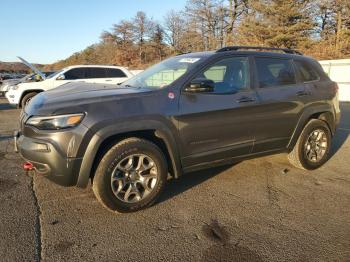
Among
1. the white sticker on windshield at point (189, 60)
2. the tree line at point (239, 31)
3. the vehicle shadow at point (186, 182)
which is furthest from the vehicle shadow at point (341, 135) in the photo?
the tree line at point (239, 31)

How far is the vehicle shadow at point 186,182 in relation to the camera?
4.12 m

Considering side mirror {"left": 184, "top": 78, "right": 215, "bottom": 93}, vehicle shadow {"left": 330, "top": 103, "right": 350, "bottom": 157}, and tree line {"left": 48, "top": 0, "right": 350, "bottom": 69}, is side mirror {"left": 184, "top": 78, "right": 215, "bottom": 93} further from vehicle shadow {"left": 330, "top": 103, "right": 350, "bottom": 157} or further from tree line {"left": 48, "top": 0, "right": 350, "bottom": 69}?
tree line {"left": 48, "top": 0, "right": 350, "bottom": 69}

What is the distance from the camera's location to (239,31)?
34.5m

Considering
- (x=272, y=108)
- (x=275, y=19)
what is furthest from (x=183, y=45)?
(x=272, y=108)

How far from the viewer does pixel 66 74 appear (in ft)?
38.7

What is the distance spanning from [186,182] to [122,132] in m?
1.47

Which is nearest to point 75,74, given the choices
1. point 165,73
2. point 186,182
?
point 165,73

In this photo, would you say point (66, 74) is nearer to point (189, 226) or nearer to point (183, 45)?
point (189, 226)

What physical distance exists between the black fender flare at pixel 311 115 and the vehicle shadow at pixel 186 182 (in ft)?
3.51

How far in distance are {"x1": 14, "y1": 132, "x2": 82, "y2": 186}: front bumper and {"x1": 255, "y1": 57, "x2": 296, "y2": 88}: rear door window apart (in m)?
2.63

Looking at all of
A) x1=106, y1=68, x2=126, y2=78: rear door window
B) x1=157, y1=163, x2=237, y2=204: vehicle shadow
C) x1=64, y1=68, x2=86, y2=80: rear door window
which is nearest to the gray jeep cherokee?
x1=157, y1=163, x2=237, y2=204: vehicle shadow

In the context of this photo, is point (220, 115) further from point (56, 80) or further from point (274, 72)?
point (56, 80)

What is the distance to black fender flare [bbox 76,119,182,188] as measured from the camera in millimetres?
3283

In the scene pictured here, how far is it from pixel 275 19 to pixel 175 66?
3011 cm
